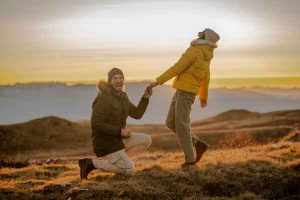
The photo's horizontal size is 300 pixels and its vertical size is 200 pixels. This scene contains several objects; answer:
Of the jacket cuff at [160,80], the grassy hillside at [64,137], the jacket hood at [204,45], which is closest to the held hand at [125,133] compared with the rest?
the jacket cuff at [160,80]

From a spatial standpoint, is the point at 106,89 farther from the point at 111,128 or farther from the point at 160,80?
the point at 160,80

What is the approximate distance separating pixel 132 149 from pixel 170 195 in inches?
90.9

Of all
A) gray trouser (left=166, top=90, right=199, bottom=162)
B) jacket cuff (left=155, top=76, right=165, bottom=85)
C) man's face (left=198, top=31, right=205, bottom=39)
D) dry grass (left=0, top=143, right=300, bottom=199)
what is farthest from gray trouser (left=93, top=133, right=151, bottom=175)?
man's face (left=198, top=31, right=205, bottom=39)

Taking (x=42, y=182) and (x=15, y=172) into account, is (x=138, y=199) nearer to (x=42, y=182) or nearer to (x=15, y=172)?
(x=42, y=182)

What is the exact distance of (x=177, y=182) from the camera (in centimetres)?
1089

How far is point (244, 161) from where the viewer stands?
499 inches

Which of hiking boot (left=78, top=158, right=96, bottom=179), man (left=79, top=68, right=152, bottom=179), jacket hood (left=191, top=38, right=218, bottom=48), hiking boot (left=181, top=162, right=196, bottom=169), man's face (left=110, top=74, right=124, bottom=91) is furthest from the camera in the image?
hiking boot (left=181, top=162, right=196, bottom=169)

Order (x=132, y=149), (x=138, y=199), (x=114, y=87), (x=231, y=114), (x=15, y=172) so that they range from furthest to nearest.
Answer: (x=231, y=114), (x=15, y=172), (x=132, y=149), (x=114, y=87), (x=138, y=199)

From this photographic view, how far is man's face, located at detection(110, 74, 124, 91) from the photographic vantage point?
37.0ft

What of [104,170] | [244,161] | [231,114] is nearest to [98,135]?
[104,170]

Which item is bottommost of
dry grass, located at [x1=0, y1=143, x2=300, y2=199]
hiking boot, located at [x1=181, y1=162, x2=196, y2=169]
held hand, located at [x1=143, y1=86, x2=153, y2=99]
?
dry grass, located at [x1=0, y1=143, x2=300, y2=199]

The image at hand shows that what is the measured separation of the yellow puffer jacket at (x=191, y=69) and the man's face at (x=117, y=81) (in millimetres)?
854

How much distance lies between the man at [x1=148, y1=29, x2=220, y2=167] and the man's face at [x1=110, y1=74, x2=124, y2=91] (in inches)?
30.3

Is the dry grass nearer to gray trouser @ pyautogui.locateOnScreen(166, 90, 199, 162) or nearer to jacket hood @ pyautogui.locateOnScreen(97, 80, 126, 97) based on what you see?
gray trouser @ pyautogui.locateOnScreen(166, 90, 199, 162)
